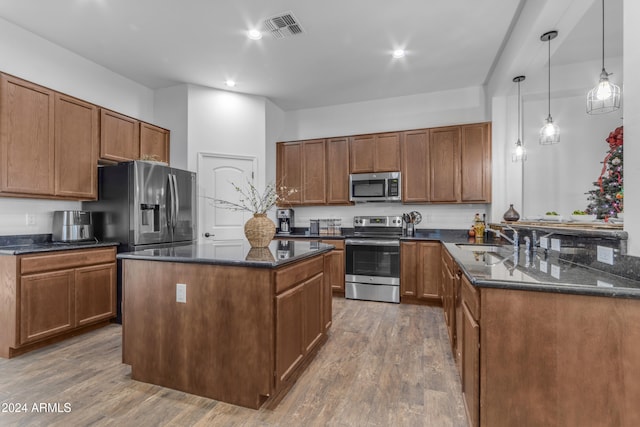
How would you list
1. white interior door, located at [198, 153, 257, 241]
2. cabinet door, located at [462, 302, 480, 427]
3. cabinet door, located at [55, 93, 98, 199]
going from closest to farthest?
cabinet door, located at [462, 302, 480, 427] → cabinet door, located at [55, 93, 98, 199] → white interior door, located at [198, 153, 257, 241]

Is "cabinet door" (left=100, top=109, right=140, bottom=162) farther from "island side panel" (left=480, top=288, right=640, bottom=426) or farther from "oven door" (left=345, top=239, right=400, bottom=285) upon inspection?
"island side panel" (left=480, top=288, right=640, bottom=426)

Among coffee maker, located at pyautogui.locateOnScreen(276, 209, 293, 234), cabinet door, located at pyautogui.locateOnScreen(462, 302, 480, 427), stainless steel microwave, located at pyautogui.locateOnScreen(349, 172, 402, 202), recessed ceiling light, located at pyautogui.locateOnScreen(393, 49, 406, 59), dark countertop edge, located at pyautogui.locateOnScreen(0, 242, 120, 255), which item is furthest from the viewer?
coffee maker, located at pyautogui.locateOnScreen(276, 209, 293, 234)

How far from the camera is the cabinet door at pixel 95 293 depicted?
2887 mm

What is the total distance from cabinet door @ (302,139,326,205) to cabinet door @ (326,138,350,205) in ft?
0.32

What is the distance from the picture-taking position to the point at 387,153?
448cm

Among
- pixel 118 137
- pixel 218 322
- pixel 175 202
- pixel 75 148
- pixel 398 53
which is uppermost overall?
pixel 398 53

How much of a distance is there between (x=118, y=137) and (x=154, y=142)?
1.61ft

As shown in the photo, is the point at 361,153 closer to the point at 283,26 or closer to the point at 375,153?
the point at 375,153

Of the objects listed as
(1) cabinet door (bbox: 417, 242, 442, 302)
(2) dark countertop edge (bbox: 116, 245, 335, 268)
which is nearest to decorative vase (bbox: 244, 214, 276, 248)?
(2) dark countertop edge (bbox: 116, 245, 335, 268)

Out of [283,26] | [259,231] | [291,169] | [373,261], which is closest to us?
[259,231]

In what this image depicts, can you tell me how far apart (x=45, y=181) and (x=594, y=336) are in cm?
414

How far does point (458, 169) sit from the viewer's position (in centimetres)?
415

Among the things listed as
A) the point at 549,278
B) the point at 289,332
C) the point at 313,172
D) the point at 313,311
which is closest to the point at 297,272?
the point at 289,332

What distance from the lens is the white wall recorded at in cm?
286
